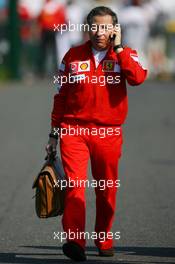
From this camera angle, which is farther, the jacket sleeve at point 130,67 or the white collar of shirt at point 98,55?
the white collar of shirt at point 98,55

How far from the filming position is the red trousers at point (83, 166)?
25.8ft

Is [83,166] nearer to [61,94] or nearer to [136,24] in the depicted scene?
[61,94]

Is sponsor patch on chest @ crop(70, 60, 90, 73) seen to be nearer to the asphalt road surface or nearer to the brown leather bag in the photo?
the brown leather bag

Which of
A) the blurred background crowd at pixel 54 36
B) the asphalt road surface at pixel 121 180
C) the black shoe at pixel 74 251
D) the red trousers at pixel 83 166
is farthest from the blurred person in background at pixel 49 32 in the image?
the black shoe at pixel 74 251

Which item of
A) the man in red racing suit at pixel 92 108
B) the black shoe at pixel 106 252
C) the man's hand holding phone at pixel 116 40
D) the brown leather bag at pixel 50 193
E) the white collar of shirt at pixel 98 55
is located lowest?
the black shoe at pixel 106 252

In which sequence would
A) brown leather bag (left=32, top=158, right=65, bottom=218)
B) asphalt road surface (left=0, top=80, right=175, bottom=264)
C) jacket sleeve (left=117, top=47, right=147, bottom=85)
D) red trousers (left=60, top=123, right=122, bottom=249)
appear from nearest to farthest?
jacket sleeve (left=117, top=47, right=147, bottom=85), red trousers (left=60, top=123, right=122, bottom=249), brown leather bag (left=32, top=158, right=65, bottom=218), asphalt road surface (left=0, top=80, right=175, bottom=264)

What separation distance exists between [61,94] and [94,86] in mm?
270

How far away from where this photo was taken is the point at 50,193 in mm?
8078

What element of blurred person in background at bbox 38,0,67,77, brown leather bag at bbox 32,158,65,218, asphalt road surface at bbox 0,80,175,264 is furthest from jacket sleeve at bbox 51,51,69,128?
blurred person in background at bbox 38,0,67,77

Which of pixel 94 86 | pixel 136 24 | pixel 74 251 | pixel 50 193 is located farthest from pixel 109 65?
pixel 136 24

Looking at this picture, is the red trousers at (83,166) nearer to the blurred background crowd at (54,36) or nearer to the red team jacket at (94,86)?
the red team jacket at (94,86)

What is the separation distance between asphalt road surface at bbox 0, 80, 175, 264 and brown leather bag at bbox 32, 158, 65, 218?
348 millimetres

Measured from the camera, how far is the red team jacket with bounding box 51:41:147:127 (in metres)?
7.88

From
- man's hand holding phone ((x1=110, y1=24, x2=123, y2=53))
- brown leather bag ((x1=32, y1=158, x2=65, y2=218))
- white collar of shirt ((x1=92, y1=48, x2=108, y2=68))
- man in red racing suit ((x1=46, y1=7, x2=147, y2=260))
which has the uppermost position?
man's hand holding phone ((x1=110, y1=24, x2=123, y2=53))
